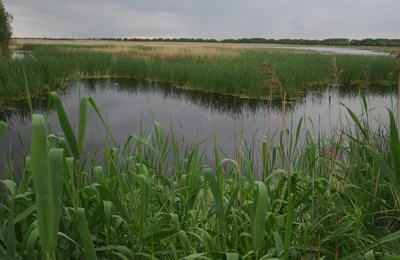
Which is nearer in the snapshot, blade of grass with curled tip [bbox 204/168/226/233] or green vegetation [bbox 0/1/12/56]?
blade of grass with curled tip [bbox 204/168/226/233]

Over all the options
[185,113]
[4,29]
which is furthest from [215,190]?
[4,29]

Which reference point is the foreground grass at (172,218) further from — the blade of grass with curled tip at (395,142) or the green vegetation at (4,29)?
the green vegetation at (4,29)

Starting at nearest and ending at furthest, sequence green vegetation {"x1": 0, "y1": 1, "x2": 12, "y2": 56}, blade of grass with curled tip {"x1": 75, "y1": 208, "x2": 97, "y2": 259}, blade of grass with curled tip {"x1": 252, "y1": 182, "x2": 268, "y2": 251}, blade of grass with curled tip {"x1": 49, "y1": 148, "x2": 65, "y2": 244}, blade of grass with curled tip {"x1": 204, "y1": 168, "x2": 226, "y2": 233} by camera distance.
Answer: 1. blade of grass with curled tip {"x1": 49, "y1": 148, "x2": 65, "y2": 244}
2. blade of grass with curled tip {"x1": 75, "y1": 208, "x2": 97, "y2": 259}
3. blade of grass with curled tip {"x1": 252, "y1": 182, "x2": 268, "y2": 251}
4. blade of grass with curled tip {"x1": 204, "y1": 168, "x2": 226, "y2": 233}
5. green vegetation {"x1": 0, "y1": 1, "x2": 12, "y2": 56}

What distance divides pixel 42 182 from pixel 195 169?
4.20 feet

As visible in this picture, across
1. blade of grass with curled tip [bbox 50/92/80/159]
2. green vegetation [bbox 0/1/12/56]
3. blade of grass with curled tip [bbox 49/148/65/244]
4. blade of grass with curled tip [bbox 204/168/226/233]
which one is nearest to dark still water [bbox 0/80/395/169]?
blade of grass with curled tip [bbox 204/168/226/233]

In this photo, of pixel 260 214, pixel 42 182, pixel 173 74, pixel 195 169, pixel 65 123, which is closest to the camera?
pixel 42 182

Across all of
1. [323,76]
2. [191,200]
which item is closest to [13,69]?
[191,200]

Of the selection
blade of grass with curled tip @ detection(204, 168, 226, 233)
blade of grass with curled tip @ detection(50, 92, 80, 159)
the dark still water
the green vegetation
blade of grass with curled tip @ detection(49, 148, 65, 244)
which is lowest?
the dark still water

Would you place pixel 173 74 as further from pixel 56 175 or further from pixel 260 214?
pixel 56 175

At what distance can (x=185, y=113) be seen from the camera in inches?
338

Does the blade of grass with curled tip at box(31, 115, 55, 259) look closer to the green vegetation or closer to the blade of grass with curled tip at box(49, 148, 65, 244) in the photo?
the blade of grass with curled tip at box(49, 148, 65, 244)

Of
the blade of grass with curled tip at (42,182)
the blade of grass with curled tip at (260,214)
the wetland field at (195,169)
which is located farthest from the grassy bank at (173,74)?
the blade of grass with curled tip at (42,182)

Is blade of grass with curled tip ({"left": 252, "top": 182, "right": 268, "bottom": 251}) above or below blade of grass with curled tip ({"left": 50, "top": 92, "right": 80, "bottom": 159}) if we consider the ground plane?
below

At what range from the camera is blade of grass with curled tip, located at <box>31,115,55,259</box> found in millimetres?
926
